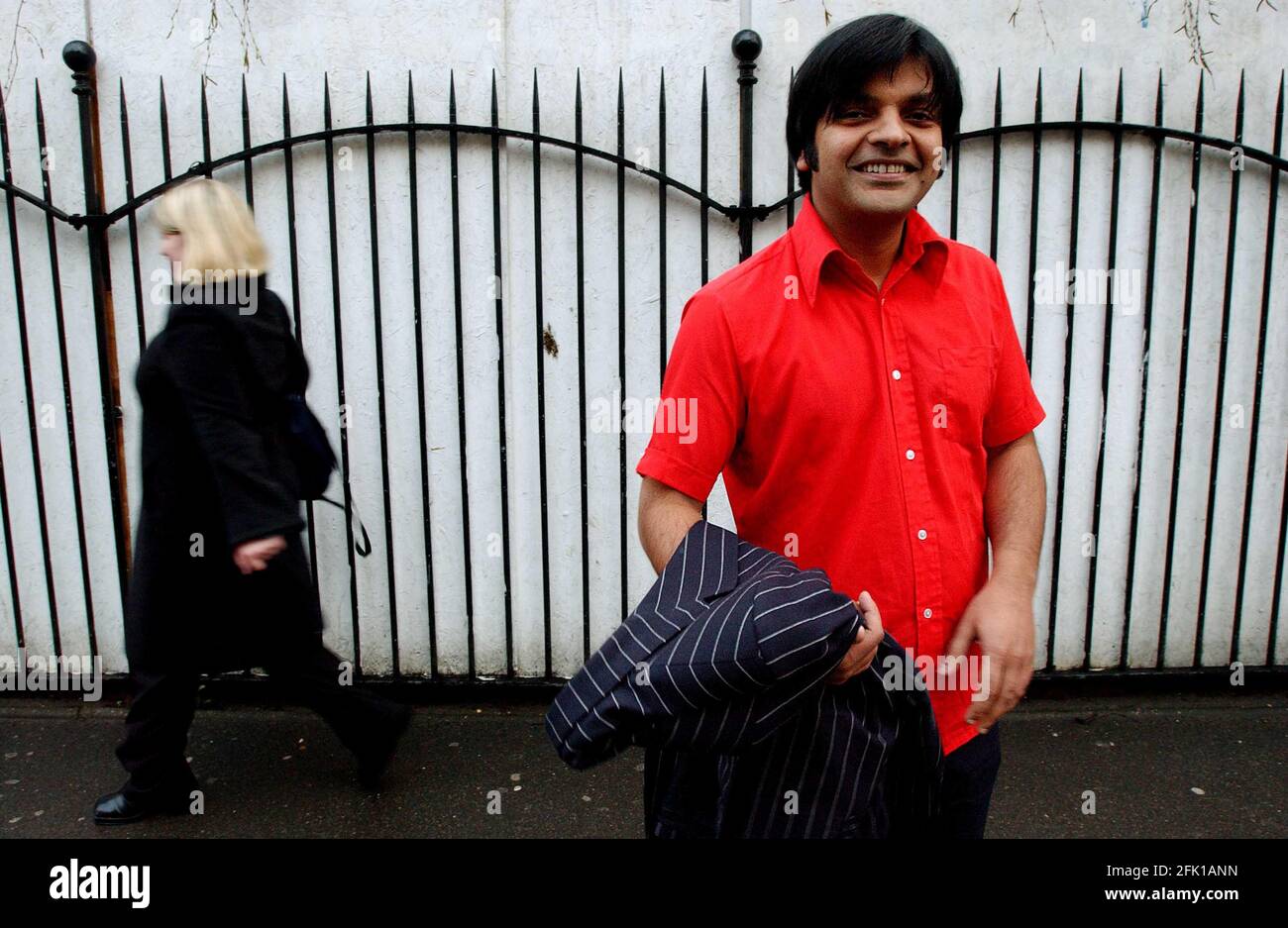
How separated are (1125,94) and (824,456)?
2.80m

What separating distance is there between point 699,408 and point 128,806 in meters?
2.60

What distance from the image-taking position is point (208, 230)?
2.84 meters

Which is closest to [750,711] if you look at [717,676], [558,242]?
[717,676]

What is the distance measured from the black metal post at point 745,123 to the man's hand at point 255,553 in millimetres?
1880

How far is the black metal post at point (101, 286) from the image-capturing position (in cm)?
349

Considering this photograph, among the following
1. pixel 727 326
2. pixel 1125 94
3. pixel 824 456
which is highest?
pixel 1125 94

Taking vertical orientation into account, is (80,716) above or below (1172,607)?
below

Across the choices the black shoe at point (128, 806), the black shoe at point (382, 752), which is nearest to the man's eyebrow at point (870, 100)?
the black shoe at point (382, 752)

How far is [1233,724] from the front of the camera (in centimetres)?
371

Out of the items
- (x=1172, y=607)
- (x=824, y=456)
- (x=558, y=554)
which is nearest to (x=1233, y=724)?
(x=1172, y=607)

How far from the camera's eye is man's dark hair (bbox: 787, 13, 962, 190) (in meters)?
Result: 1.60

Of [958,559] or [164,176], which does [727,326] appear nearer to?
[958,559]

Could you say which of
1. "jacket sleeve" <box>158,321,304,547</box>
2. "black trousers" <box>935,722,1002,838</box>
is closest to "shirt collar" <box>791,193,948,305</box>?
"black trousers" <box>935,722,1002,838</box>

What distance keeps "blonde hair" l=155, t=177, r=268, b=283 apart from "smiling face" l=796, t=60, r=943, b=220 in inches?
76.3
